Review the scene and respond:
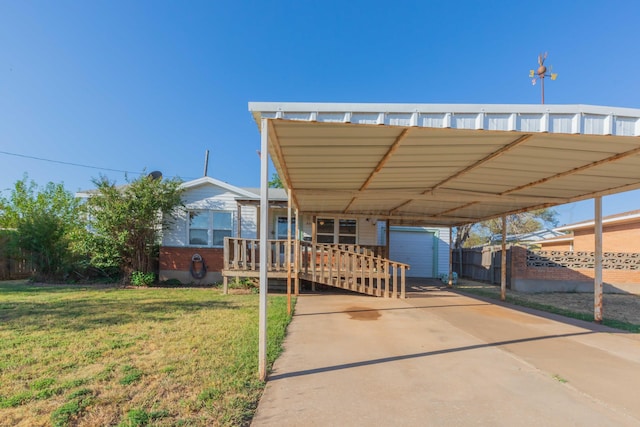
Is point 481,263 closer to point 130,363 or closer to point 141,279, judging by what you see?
point 141,279

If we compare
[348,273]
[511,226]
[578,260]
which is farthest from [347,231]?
[511,226]

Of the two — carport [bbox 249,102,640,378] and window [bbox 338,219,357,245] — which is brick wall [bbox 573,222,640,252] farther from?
window [bbox 338,219,357,245]

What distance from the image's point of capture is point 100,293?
9.24 meters

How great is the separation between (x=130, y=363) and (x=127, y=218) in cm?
817

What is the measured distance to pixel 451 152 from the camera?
4.89 m

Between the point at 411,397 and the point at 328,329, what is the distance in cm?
265

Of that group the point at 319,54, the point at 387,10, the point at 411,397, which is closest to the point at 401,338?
the point at 411,397

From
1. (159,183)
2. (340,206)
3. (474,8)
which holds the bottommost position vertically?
(340,206)

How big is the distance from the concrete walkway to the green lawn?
41 cm

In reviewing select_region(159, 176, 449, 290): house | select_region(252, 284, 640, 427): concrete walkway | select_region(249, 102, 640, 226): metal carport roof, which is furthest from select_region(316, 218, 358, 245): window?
select_region(252, 284, 640, 427): concrete walkway

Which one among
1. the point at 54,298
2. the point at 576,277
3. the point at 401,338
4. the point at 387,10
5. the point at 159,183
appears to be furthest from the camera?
the point at 387,10

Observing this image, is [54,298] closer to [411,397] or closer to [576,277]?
[411,397]

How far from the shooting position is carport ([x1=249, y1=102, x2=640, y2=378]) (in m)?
3.63

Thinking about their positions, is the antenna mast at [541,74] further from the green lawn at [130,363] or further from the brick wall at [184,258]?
the brick wall at [184,258]
